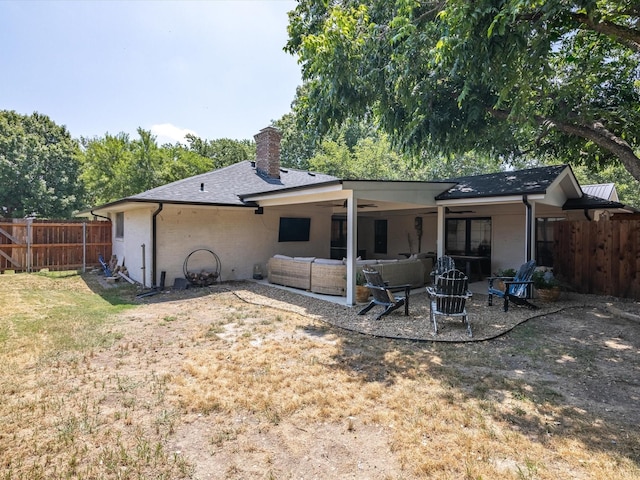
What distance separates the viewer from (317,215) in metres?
12.9

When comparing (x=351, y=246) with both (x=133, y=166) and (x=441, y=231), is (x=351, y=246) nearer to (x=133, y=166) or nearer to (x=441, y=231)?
(x=441, y=231)

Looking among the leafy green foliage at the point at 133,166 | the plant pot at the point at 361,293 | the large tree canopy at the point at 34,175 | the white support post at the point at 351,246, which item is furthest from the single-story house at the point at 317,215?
the large tree canopy at the point at 34,175

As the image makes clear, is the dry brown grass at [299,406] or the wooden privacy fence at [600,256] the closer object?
the dry brown grass at [299,406]

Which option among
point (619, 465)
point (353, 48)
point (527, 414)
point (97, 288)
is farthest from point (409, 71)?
point (97, 288)

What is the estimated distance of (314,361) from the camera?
4.49 meters

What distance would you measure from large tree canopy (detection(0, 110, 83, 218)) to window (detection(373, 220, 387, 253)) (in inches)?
810

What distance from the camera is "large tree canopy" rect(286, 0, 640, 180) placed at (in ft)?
17.4

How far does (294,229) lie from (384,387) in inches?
353

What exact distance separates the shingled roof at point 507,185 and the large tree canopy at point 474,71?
0.96 m

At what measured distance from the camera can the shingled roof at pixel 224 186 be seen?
31.1 feet

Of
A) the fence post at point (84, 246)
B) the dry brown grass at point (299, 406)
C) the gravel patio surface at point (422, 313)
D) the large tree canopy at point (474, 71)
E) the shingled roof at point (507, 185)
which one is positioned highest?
the large tree canopy at point (474, 71)

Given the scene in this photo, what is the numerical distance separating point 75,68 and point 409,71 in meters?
12.2

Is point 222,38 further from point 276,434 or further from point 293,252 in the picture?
point 276,434

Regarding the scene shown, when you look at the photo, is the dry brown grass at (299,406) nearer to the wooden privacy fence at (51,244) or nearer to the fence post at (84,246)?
the fence post at (84,246)
